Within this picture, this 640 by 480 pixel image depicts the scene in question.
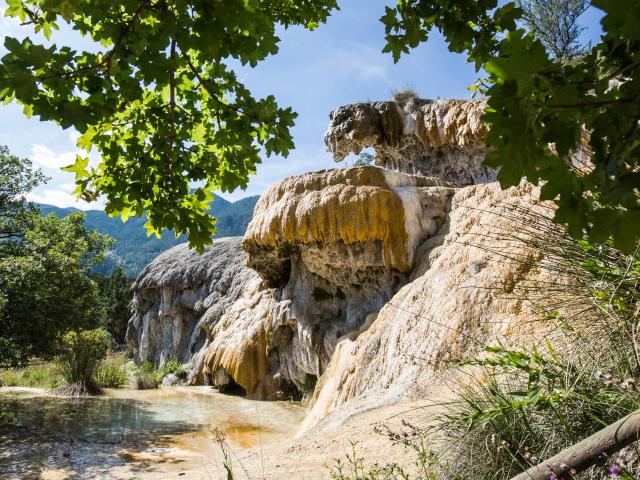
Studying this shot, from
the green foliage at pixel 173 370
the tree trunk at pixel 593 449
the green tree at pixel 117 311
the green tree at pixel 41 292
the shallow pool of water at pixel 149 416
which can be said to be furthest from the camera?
the green tree at pixel 117 311

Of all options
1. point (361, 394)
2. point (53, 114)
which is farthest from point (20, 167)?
point (53, 114)

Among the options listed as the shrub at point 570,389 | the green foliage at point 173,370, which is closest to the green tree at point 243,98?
the shrub at point 570,389

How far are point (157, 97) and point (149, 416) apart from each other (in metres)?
8.12

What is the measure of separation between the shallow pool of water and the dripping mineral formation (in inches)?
41.5

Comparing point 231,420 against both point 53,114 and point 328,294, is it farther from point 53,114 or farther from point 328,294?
point 53,114

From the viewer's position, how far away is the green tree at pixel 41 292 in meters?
9.83

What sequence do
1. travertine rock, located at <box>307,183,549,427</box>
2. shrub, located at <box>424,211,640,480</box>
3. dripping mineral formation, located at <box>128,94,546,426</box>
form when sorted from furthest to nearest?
1. dripping mineral formation, located at <box>128,94,546,426</box>
2. travertine rock, located at <box>307,183,549,427</box>
3. shrub, located at <box>424,211,640,480</box>

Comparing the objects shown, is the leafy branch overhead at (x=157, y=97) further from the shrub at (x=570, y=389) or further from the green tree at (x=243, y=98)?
the shrub at (x=570, y=389)

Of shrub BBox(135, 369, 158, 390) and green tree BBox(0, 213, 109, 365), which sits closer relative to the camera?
green tree BBox(0, 213, 109, 365)

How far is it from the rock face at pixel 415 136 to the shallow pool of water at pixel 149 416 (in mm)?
7801

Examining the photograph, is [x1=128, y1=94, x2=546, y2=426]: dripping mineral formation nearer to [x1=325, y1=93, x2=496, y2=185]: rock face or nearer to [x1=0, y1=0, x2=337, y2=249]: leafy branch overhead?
[x1=325, y1=93, x2=496, y2=185]: rock face

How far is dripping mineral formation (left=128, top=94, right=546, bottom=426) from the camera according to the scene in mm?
4758

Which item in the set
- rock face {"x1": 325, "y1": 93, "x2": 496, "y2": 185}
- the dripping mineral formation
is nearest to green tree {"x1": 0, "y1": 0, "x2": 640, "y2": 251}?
the dripping mineral formation

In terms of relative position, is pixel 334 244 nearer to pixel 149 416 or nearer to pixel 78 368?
pixel 149 416
